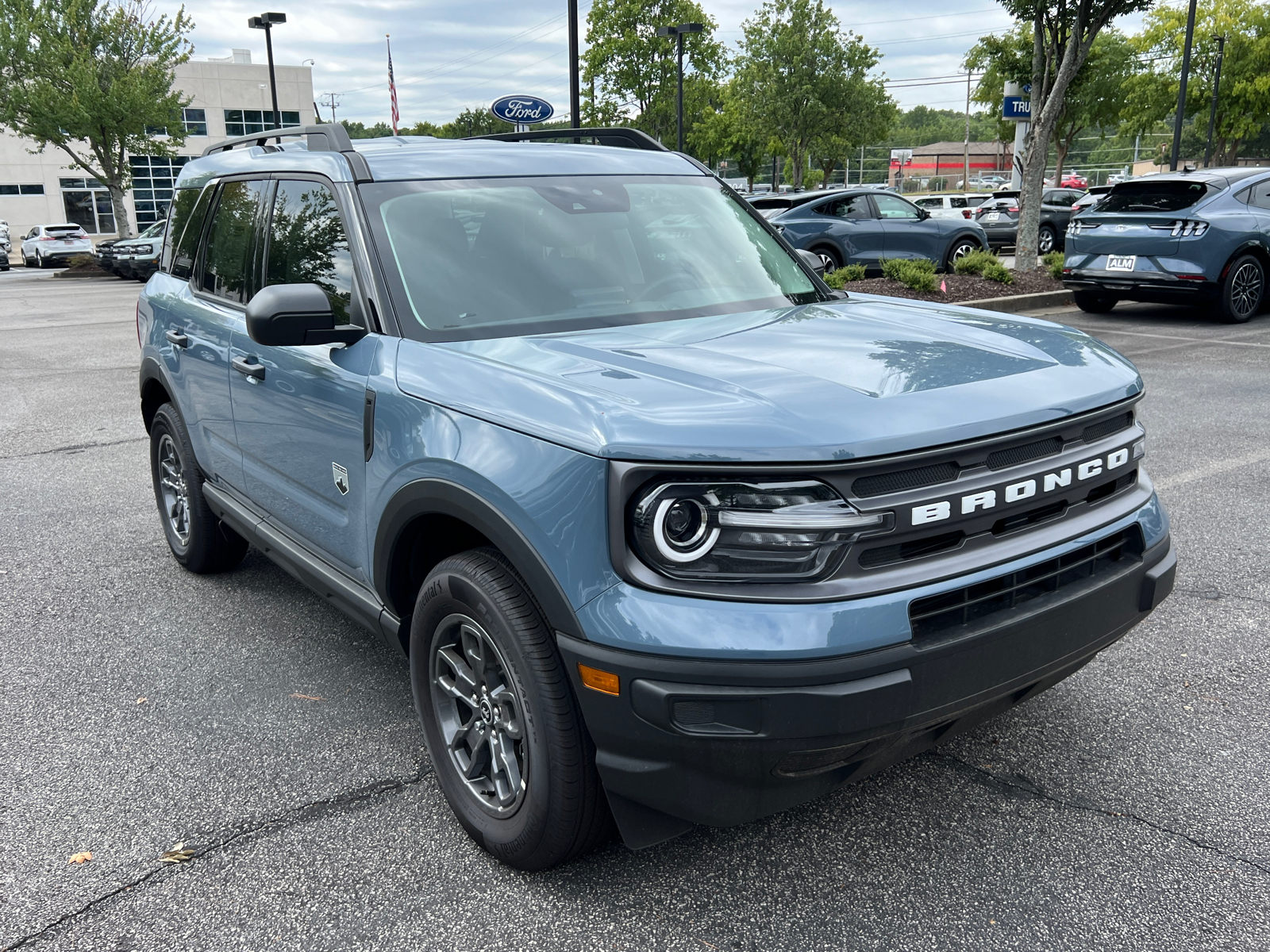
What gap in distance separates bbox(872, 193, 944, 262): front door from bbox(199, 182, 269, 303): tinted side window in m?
13.7

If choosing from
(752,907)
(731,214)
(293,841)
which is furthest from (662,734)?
(731,214)

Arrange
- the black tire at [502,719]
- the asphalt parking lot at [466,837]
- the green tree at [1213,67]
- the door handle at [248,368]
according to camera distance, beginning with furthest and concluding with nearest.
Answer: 1. the green tree at [1213,67]
2. the door handle at [248,368]
3. the asphalt parking lot at [466,837]
4. the black tire at [502,719]

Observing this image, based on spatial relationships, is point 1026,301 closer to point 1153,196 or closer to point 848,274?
point 1153,196

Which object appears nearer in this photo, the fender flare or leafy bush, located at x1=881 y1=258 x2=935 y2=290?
the fender flare

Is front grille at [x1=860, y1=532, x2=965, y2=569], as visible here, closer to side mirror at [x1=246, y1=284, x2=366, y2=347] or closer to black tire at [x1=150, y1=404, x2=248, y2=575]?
side mirror at [x1=246, y1=284, x2=366, y2=347]

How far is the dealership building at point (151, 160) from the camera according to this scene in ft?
186

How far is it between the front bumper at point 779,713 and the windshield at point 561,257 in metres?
1.29

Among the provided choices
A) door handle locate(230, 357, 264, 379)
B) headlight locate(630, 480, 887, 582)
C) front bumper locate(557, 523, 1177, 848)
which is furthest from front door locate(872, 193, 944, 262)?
headlight locate(630, 480, 887, 582)

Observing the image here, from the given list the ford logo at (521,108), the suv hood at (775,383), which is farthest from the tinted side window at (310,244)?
the ford logo at (521,108)

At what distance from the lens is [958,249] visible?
1745cm

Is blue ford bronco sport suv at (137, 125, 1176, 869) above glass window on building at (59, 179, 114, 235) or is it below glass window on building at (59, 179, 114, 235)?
below

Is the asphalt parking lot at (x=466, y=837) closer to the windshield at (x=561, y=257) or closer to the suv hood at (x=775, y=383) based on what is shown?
the suv hood at (x=775, y=383)

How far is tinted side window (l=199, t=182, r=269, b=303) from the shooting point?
3973mm

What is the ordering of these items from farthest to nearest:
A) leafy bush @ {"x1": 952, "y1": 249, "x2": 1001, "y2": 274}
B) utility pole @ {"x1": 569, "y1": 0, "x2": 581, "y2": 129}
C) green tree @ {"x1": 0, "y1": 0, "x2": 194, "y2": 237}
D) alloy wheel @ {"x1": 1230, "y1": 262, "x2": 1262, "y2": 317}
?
1. green tree @ {"x1": 0, "y1": 0, "x2": 194, "y2": 237}
2. utility pole @ {"x1": 569, "y1": 0, "x2": 581, "y2": 129}
3. leafy bush @ {"x1": 952, "y1": 249, "x2": 1001, "y2": 274}
4. alloy wheel @ {"x1": 1230, "y1": 262, "x2": 1262, "y2": 317}
